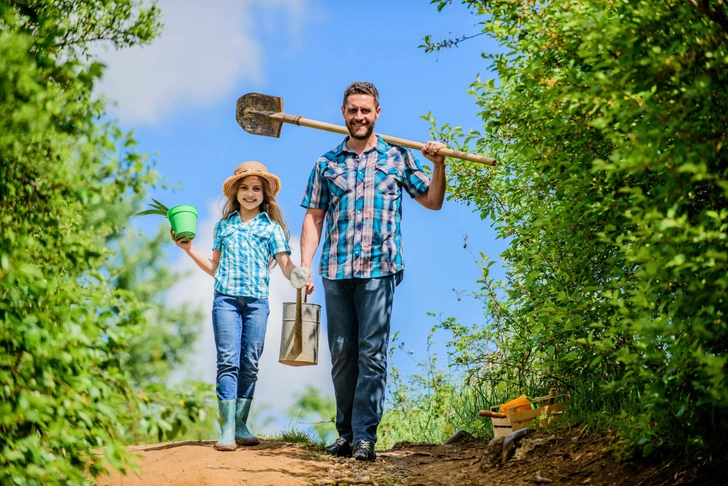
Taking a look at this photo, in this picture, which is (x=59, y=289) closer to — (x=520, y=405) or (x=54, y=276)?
(x=54, y=276)

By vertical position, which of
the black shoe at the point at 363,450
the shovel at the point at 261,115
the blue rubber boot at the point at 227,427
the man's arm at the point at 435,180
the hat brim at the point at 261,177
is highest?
the shovel at the point at 261,115

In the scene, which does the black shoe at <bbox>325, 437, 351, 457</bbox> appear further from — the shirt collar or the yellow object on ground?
the shirt collar

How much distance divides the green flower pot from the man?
34.1 inches

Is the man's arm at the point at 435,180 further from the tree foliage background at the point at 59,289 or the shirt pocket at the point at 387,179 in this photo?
the tree foliage background at the point at 59,289

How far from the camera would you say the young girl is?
19.5 ft

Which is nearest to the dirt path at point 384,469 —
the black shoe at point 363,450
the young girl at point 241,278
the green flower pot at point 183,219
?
the black shoe at point 363,450

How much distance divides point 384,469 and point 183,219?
92.5 inches

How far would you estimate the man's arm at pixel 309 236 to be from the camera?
231 inches

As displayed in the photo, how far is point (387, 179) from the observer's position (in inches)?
221

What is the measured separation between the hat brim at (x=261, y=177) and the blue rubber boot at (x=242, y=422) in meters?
1.67

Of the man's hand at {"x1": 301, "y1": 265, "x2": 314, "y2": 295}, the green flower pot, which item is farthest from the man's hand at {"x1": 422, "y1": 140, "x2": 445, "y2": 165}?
the green flower pot

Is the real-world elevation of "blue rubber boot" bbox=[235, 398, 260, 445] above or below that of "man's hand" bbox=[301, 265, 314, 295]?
below

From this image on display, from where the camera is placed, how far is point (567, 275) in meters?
5.48

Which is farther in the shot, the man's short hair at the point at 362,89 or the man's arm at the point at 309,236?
the man's arm at the point at 309,236
